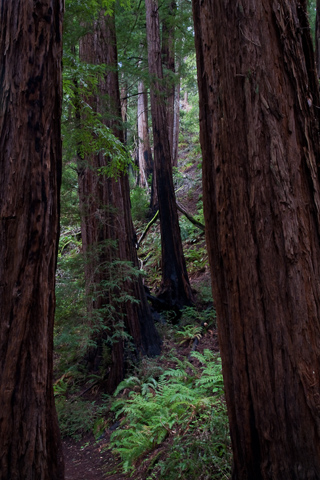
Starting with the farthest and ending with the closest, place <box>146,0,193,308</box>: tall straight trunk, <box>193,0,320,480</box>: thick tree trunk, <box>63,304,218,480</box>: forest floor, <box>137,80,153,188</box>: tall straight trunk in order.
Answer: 1. <box>137,80,153,188</box>: tall straight trunk
2. <box>146,0,193,308</box>: tall straight trunk
3. <box>63,304,218,480</box>: forest floor
4. <box>193,0,320,480</box>: thick tree trunk

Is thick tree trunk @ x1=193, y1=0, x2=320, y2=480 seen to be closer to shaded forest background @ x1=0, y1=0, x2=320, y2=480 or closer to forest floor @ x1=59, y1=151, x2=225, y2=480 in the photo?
shaded forest background @ x1=0, y1=0, x2=320, y2=480

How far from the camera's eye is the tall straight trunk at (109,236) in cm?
666

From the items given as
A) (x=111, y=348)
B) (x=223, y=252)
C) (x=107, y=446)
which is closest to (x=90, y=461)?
(x=107, y=446)

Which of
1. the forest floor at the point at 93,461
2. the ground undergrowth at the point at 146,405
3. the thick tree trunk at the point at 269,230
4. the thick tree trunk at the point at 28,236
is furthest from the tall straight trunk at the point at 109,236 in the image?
the thick tree trunk at the point at 269,230

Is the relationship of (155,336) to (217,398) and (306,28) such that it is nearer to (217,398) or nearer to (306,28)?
(217,398)

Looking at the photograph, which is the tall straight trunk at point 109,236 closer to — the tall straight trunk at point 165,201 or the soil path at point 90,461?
the soil path at point 90,461

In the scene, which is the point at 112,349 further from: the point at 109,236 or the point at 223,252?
the point at 223,252

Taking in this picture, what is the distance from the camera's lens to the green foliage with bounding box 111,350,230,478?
3.26 meters

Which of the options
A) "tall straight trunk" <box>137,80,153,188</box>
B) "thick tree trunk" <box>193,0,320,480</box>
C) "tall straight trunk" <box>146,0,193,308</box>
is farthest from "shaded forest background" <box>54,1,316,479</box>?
"tall straight trunk" <box>137,80,153,188</box>

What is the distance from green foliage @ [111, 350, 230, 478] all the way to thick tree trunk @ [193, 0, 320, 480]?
85 cm

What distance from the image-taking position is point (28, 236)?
2992mm

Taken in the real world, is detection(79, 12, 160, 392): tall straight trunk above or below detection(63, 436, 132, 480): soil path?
above

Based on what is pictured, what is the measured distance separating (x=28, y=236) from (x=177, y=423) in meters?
2.91

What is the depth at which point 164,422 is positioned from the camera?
4.39 m
